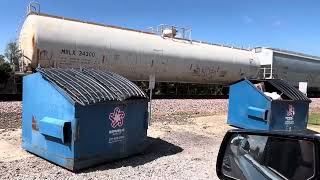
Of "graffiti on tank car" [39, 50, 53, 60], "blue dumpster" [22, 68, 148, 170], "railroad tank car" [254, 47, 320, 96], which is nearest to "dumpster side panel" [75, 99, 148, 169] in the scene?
"blue dumpster" [22, 68, 148, 170]

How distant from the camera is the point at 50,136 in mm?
7211

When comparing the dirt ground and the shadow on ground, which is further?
the shadow on ground

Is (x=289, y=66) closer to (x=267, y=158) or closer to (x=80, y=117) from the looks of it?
(x=80, y=117)

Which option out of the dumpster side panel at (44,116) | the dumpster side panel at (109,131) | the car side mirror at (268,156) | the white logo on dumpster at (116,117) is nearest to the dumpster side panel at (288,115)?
the dumpster side panel at (109,131)

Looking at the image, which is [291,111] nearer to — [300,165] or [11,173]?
[11,173]

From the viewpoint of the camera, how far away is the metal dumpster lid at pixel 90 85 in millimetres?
7145

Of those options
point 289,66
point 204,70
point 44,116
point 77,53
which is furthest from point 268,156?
point 289,66

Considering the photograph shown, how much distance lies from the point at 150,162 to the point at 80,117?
6.07ft

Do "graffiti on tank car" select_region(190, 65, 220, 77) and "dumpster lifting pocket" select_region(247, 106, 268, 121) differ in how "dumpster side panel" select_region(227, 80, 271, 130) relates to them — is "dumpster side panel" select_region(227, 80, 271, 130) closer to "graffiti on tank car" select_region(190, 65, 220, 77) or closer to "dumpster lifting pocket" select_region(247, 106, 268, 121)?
"dumpster lifting pocket" select_region(247, 106, 268, 121)

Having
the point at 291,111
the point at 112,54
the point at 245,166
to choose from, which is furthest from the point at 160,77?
the point at 245,166

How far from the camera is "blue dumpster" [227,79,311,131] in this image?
474 inches

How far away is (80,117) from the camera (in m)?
6.87

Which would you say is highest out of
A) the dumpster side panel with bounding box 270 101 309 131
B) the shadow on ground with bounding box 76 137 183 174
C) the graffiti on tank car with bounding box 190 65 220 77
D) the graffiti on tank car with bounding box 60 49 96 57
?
the graffiti on tank car with bounding box 60 49 96 57

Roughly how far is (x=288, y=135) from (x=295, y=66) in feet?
105
